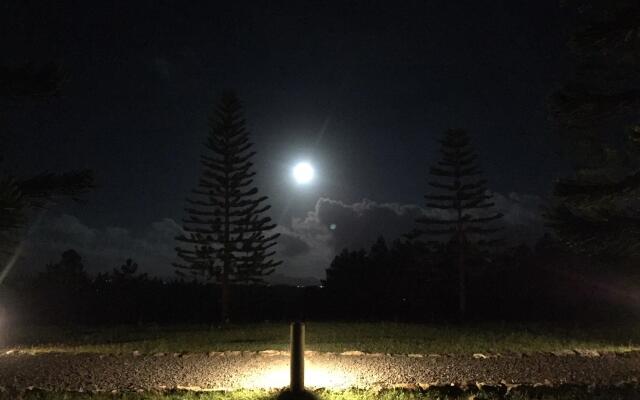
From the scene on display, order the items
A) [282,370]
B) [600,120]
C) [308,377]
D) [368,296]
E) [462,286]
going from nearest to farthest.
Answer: [308,377] → [282,370] → [600,120] → [462,286] → [368,296]

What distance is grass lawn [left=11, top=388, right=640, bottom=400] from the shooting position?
460 centimetres

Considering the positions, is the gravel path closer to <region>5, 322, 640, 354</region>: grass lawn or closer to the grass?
the grass

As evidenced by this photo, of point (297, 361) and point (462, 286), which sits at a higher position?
point (462, 286)

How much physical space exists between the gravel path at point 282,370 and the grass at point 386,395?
0.34m

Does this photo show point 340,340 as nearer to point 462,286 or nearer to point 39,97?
point 39,97

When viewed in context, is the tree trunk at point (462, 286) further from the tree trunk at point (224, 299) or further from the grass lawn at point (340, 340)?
the tree trunk at point (224, 299)

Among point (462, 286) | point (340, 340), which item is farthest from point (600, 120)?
point (462, 286)

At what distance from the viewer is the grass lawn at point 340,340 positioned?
8.67 metres

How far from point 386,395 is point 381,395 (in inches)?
1.9

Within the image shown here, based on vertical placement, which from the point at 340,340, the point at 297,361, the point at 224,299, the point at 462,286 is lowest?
the point at 340,340

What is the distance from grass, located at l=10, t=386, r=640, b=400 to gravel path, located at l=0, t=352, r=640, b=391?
0.34 m

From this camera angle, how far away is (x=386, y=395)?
477cm

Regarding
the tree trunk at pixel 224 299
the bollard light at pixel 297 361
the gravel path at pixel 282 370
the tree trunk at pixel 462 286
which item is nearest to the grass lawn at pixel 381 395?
the bollard light at pixel 297 361

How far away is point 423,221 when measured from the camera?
1909cm
